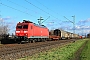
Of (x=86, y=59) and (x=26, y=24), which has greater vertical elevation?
(x=26, y=24)

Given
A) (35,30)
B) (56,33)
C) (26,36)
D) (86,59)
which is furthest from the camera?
(56,33)

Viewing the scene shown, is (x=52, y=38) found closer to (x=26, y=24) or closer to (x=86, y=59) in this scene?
(x=26, y=24)

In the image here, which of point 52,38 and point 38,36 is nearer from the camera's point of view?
point 38,36

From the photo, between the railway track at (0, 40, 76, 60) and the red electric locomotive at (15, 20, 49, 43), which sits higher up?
the red electric locomotive at (15, 20, 49, 43)

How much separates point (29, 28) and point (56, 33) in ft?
124

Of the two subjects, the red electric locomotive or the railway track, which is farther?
the red electric locomotive

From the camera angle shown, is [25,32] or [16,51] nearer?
[16,51]

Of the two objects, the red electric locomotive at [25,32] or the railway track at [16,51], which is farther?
the red electric locomotive at [25,32]

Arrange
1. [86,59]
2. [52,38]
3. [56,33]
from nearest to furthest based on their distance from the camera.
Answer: [86,59], [52,38], [56,33]

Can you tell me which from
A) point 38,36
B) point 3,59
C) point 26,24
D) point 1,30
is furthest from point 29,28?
point 1,30

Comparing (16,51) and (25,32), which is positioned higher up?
(25,32)

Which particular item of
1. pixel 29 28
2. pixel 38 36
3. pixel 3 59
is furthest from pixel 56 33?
pixel 3 59

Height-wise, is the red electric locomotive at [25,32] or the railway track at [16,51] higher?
the red electric locomotive at [25,32]

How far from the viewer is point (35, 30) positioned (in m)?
46.5
